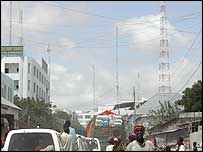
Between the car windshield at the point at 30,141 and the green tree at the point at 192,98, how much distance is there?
45939mm

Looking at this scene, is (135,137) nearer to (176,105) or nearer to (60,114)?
(60,114)

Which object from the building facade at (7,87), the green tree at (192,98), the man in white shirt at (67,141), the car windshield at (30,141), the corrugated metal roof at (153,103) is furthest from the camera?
the corrugated metal roof at (153,103)

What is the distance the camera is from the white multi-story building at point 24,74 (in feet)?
217

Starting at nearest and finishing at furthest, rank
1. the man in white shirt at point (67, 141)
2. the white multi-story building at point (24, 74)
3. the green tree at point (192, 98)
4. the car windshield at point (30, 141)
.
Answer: the car windshield at point (30, 141) → the man in white shirt at point (67, 141) → the green tree at point (192, 98) → the white multi-story building at point (24, 74)

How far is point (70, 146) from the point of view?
11.3 metres

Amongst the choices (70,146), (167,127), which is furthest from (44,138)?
(167,127)

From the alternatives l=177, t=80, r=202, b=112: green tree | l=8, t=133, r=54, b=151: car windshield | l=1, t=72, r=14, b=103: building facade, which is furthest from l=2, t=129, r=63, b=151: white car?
l=177, t=80, r=202, b=112: green tree

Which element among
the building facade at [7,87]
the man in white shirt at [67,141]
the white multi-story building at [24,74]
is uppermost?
the white multi-story building at [24,74]

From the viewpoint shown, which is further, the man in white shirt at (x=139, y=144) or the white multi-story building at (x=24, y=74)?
the white multi-story building at (x=24, y=74)

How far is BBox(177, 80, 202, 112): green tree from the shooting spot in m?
56.8

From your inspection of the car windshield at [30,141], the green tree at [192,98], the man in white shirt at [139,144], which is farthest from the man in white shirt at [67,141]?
the green tree at [192,98]

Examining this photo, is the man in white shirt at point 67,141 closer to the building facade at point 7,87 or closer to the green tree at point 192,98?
the building facade at point 7,87

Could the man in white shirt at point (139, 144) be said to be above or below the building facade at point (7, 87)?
below

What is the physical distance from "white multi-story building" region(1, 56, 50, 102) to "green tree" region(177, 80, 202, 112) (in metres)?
16.4
